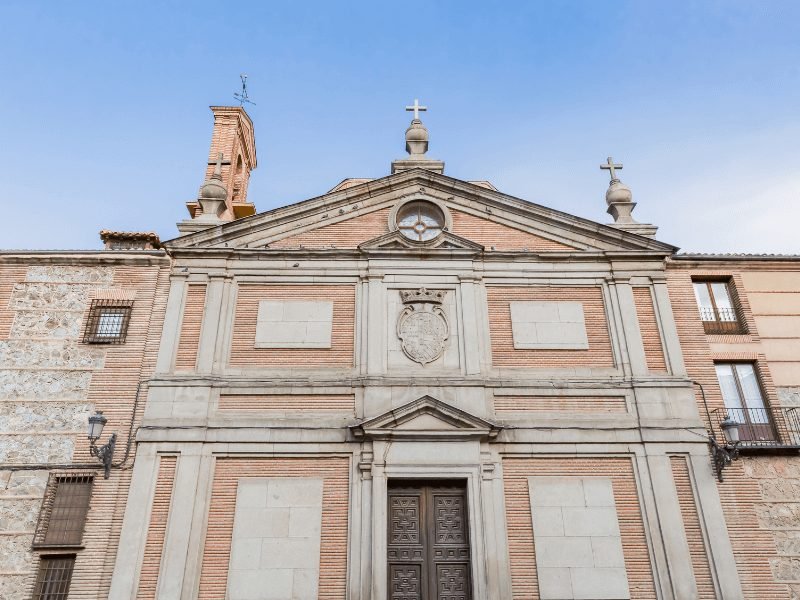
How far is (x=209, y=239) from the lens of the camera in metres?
14.5

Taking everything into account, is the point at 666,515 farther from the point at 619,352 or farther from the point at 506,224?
the point at 506,224

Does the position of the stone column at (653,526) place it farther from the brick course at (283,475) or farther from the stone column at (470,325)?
the brick course at (283,475)

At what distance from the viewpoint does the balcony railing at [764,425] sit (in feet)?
42.9

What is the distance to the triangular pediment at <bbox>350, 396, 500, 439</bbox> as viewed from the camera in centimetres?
1239

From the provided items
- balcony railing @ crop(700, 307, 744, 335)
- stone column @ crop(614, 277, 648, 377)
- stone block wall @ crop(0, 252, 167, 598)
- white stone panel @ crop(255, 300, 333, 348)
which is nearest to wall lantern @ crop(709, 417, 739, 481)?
stone column @ crop(614, 277, 648, 377)

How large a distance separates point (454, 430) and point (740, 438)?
18.9 ft

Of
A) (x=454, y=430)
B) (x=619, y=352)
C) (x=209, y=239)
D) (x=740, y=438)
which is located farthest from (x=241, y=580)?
(x=740, y=438)

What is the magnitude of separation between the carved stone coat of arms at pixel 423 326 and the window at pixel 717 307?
575 centimetres

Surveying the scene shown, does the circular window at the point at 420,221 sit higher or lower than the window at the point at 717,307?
higher

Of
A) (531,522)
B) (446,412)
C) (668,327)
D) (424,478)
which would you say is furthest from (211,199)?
(668,327)

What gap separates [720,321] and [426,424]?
699 cm

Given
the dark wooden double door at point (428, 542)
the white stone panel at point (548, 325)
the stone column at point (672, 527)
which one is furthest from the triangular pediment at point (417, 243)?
the stone column at point (672, 527)

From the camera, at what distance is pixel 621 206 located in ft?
51.0

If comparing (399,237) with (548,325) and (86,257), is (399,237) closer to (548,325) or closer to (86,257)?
(548,325)
